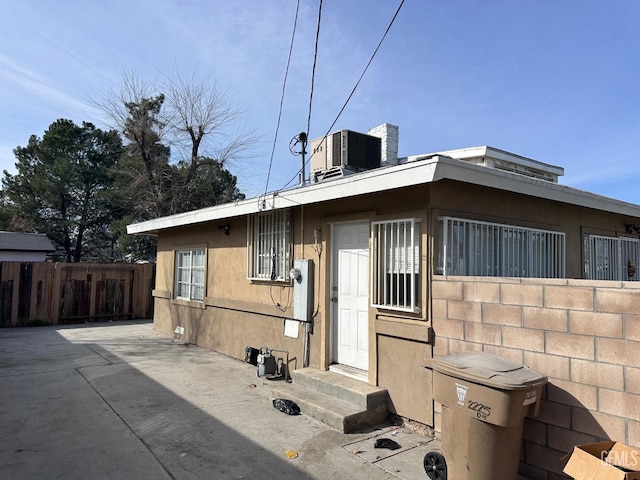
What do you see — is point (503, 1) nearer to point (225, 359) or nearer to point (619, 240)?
point (619, 240)

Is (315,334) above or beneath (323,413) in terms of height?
above

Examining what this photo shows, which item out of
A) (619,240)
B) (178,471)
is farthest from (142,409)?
(619,240)

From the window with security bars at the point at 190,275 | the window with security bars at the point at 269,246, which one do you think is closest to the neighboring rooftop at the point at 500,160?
the window with security bars at the point at 269,246

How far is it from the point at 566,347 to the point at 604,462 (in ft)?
3.14

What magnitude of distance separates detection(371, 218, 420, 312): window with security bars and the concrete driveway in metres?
1.47

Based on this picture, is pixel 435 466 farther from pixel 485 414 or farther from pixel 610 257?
pixel 610 257

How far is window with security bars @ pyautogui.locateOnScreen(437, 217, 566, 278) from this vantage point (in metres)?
4.73

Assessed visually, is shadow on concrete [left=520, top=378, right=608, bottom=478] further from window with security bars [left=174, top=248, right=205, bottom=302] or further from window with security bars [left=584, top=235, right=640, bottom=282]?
window with security bars [left=174, top=248, right=205, bottom=302]

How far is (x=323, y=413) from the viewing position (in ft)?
16.1

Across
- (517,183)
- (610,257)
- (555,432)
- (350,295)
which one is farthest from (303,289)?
(610,257)

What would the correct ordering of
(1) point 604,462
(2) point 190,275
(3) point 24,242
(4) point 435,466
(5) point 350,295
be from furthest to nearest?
(3) point 24,242, (2) point 190,275, (5) point 350,295, (4) point 435,466, (1) point 604,462

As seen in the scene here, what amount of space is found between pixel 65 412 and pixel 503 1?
8433 millimetres

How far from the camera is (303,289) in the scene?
639 centimetres

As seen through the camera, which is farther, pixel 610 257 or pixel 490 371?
pixel 610 257
